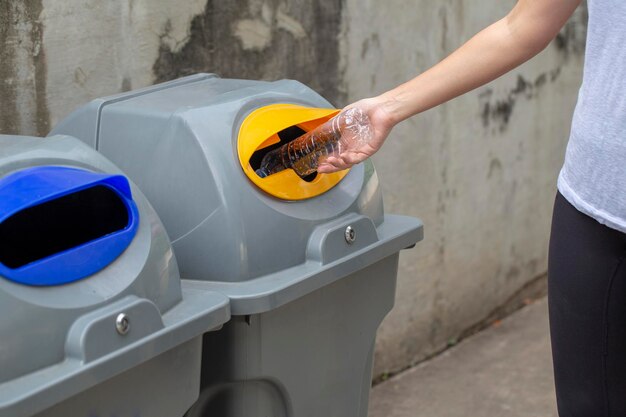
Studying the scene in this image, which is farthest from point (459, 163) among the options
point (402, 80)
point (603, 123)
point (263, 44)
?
point (603, 123)

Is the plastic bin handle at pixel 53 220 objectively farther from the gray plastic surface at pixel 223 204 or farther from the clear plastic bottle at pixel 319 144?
the clear plastic bottle at pixel 319 144

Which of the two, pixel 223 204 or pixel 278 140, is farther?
pixel 278 140

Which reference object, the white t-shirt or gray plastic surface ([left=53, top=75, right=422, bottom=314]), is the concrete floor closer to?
gray plastic surface ([left=53, top=75, right=422, bottom=314])

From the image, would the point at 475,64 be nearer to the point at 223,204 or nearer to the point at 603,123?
the point at 603,123

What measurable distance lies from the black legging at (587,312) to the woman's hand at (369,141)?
0.40 m

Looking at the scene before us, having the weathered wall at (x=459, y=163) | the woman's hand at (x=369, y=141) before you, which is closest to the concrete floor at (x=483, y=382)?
the weathered wall at (x=459, y=163)

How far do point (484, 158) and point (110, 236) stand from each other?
2.83 meters

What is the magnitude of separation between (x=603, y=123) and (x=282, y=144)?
0.72 meters

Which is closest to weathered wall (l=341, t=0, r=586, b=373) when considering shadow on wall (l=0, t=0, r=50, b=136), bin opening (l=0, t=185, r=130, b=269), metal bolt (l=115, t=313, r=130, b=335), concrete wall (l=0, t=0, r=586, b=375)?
concrete wall (l=0, t=0, r=586, b=375)

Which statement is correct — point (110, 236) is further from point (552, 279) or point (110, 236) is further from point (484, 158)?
point (484, 158)

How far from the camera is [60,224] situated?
1.91m

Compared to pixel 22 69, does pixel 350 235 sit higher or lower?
lower

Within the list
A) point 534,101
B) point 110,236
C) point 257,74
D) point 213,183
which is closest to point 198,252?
point 213,183

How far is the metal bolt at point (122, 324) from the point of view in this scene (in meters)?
1.76
